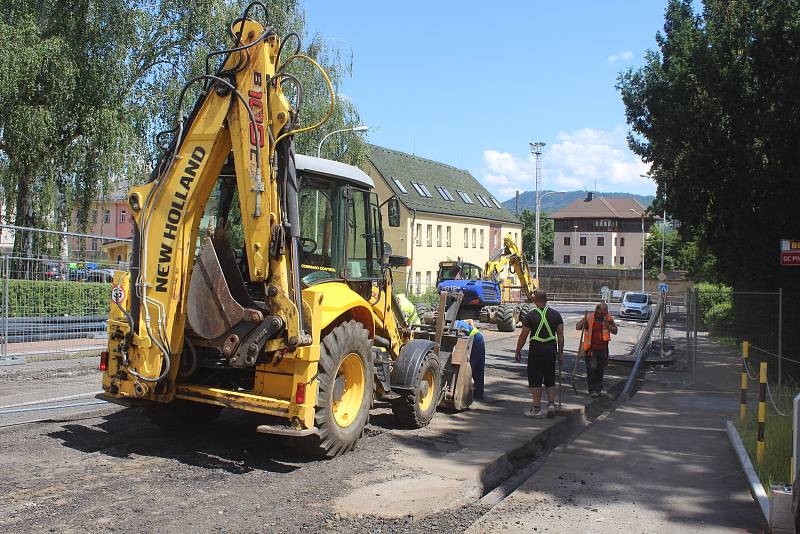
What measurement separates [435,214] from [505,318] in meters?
25.3

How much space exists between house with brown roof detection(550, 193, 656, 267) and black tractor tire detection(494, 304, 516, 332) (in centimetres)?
7792

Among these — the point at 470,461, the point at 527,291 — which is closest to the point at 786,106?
the point at 470,461

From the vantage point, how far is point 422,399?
8.77 m

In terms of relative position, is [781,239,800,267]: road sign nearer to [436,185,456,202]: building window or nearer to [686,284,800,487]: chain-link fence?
[686,284,800,487]: chain-link fence

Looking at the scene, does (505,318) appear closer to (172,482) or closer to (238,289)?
(238,289)

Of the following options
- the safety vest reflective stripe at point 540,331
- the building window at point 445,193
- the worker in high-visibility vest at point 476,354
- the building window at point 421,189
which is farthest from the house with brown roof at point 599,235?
the safety vest reflective stripe at point 540,331

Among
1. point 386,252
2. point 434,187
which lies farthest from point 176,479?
point 434,187

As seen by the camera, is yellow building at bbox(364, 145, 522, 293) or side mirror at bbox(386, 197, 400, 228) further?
yellow building at bbox(364, 145, 522, 293)

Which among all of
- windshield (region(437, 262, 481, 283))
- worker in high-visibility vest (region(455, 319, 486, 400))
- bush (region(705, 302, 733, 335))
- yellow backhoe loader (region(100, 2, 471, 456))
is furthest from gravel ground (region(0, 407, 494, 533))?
windshield (region(437, 262, 481, 283))

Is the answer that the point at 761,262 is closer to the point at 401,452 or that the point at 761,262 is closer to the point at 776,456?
the point at 776,456

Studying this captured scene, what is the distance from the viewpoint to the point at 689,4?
66.4 ft

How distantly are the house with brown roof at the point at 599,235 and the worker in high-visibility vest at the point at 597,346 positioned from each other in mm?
91213

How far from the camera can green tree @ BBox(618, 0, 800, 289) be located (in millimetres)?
13172

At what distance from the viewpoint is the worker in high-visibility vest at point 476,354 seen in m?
Result: 10.6
